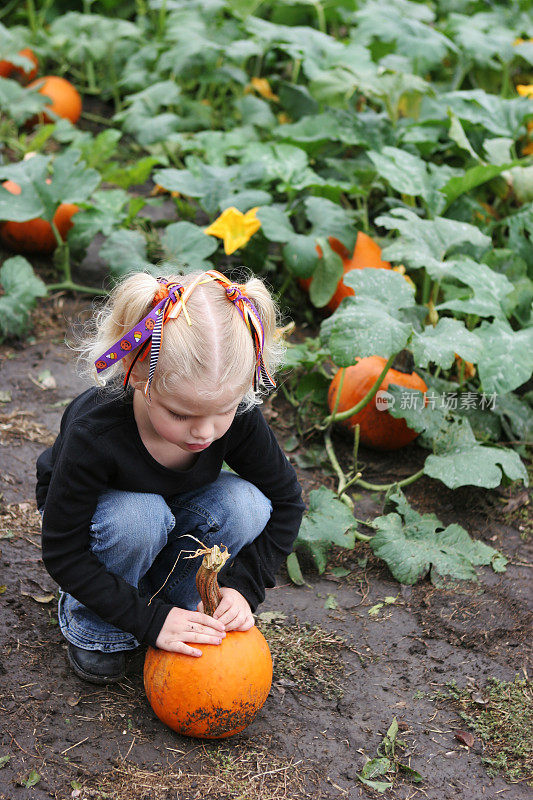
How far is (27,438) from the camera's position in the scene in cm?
306

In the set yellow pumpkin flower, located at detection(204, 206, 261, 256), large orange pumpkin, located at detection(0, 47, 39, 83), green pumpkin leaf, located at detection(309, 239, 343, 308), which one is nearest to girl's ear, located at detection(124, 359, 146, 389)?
yellow pumpkin flower, located at detection(204, 206, 261, 256)

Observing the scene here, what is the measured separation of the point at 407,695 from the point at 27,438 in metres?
1.58

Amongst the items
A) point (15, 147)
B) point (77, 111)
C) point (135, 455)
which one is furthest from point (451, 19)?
point (135, 455)

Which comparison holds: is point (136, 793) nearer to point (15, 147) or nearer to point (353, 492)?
point (353, 492)

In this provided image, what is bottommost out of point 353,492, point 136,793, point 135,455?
point 353,492

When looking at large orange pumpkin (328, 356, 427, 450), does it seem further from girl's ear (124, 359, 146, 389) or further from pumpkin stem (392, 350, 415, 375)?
girl's ear (124, 359, 146, 389)

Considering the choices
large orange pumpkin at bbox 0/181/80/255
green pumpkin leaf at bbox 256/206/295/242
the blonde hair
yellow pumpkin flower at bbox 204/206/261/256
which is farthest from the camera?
large orange pumpkin at bbox 0/181/80/255

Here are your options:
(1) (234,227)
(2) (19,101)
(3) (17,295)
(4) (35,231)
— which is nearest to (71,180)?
(4) (35,231)

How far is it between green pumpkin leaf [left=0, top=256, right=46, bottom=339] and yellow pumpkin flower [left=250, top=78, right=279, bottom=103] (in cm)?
213

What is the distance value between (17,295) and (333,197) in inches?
57.4

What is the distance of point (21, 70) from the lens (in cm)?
533

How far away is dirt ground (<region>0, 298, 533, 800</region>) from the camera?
193 cm

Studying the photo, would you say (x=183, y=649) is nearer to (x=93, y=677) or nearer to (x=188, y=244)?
(x=93, y=677)

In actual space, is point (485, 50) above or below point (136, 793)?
above
